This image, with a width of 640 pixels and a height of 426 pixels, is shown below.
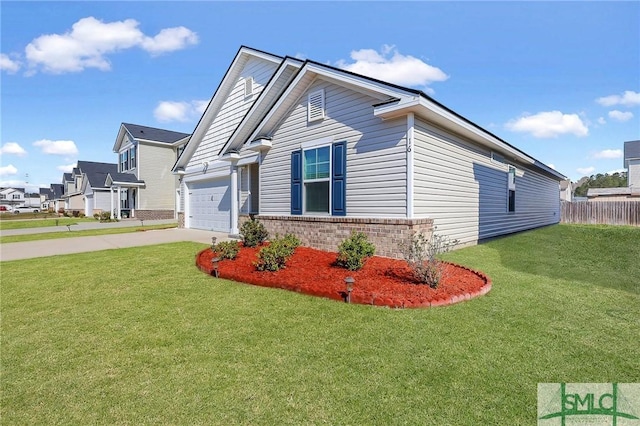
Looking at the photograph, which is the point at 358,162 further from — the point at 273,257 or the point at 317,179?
the point at 273,257

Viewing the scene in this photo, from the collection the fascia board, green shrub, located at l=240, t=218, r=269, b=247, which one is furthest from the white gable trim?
green shrub, located at l=240, t=218, r=269, b=247

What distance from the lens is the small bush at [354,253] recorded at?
6.27m

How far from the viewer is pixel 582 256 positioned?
8.43 metres

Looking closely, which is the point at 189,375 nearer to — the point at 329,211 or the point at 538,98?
the point at 329,211

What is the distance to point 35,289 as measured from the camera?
236 inches

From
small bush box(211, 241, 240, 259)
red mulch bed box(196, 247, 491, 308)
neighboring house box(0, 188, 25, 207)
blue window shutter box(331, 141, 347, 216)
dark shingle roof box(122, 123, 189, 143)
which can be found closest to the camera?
red mulch bed box(196, 247, 491, 308)

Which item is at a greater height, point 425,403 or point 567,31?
point 567,31

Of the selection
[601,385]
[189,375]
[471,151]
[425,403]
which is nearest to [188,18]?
[471,151]

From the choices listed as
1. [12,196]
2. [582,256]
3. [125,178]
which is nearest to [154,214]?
[125,178]

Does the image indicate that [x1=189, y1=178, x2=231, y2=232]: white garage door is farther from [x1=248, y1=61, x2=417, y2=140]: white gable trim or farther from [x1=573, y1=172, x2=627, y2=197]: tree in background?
[x1=573, y1=172, x2=627, y2=197]: tree in background

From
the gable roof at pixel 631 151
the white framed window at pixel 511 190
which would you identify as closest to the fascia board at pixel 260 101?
the white framed window at pixel 511 190

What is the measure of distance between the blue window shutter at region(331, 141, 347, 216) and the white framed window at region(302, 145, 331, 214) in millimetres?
224

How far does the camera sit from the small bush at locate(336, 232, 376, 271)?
627 cm

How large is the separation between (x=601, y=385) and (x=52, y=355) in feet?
17.8
